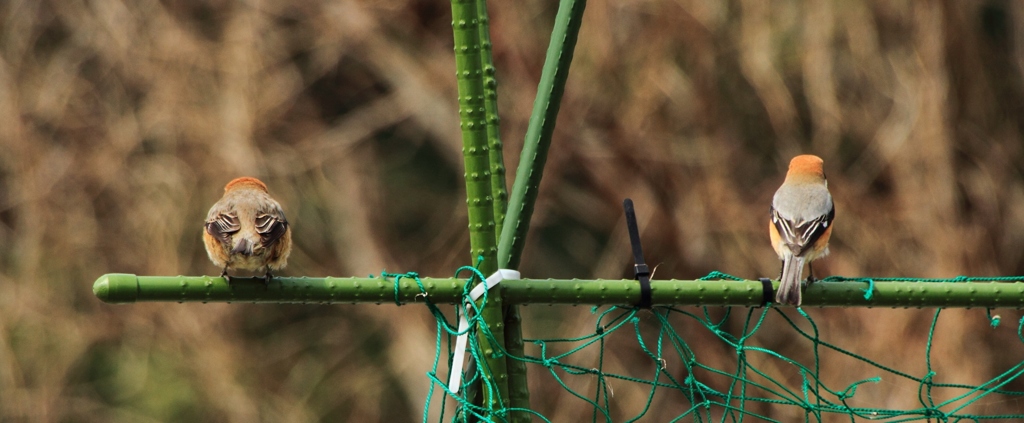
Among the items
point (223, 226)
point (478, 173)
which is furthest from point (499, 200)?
point (223, 226)

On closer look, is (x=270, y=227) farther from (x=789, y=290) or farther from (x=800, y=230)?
(x=800, y=230)

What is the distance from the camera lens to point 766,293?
3.68m

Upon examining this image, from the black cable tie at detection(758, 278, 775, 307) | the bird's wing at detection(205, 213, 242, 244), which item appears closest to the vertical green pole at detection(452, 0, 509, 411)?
the black cable tie at detection(758, 278, 775, 307)

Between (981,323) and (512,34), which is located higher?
(512,34)

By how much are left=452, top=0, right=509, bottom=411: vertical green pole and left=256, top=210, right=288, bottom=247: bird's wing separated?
4.30 ft

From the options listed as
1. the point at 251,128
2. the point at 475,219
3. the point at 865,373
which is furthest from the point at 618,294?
the point at 251,128

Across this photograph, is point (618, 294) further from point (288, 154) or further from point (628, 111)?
point (288, 154)

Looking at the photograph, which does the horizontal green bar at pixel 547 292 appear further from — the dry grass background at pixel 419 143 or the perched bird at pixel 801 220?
the dry grass background at pixel 419 143

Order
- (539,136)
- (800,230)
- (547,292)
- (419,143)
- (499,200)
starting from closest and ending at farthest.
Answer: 1. (547,292)
2. (539,136)
3. (499,200)
4. (800,230)
5. (419,143)

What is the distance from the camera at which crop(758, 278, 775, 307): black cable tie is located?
12.0 feet

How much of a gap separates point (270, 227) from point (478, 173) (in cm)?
145

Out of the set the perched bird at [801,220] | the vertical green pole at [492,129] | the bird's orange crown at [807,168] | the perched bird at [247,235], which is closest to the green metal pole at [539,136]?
the vertical green pole at [492,129]

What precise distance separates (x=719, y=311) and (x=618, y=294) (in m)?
7.39

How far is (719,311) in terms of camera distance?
35.2 feet
